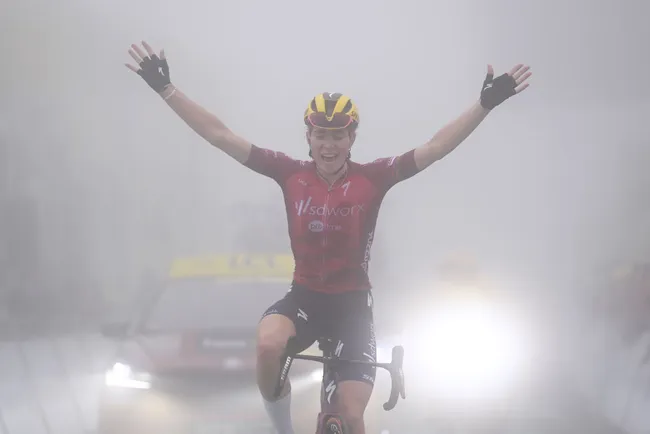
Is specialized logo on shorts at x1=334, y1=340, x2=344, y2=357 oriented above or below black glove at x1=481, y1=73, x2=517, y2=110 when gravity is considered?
below

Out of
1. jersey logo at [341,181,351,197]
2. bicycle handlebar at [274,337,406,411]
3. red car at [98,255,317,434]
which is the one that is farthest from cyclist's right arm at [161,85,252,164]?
red car at [98,255,317,434]

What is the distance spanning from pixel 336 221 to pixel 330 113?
0.49 m

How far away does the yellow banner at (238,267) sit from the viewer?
715 centimetres

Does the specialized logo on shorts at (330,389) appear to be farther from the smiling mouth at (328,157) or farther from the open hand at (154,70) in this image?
the open hand at (154,70)

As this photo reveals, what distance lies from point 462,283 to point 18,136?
5.30m

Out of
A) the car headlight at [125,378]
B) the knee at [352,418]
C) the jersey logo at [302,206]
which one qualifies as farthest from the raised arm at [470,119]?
the car headlight at [125,378]

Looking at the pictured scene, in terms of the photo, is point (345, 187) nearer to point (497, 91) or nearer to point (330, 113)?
point (330, 113)

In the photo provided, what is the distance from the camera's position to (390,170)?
160 inches

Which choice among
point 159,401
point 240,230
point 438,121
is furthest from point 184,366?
point 438,121

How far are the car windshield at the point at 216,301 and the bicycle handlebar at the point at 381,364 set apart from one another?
119 inches

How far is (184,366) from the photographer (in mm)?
5781

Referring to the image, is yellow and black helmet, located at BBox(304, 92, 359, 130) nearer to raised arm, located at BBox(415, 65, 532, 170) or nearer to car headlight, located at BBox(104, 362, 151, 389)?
raised arm, located at BBox(415, 65, 532, 170)

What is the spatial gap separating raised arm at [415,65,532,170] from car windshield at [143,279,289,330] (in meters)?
3.13

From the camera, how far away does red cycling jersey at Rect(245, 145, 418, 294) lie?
3930 millimetres
